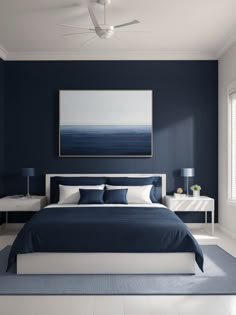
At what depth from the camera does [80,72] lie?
7.18m

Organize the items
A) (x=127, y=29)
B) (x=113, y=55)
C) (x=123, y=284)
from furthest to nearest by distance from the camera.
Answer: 1. (x=113, y=55)
2. (x=127, y=29)
3. (x=123, y=284)

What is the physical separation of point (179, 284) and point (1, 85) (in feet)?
15.6

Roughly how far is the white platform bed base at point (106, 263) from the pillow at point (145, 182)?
2.39 meters

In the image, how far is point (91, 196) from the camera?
20.9 feet

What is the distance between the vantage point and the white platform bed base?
4.46 m

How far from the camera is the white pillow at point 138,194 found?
657cm

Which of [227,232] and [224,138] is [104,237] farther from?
[224,138]

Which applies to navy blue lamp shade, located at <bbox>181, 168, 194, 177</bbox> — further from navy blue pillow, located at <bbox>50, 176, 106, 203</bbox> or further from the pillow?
navy blue pillow, located at <bbox>50, 176, 106, 203</bbox>

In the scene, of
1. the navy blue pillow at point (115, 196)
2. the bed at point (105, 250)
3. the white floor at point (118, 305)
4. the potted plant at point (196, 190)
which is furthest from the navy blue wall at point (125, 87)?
the white floor at point (118, 305)

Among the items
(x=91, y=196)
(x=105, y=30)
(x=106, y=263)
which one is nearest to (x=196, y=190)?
(x=91, y=196)

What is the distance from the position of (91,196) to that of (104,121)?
1.50 m

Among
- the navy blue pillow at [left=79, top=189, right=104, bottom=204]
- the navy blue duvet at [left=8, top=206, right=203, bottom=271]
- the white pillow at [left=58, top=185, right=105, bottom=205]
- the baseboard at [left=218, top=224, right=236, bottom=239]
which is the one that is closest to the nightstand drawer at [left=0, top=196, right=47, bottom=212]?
the white pillow at [left=58, top=185, right=105, bottom=205]

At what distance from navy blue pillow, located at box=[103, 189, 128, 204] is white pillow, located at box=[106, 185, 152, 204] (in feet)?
0.44

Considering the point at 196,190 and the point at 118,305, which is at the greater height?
the point at 196,190
